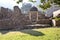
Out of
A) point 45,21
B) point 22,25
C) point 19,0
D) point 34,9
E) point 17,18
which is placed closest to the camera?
point 19,0

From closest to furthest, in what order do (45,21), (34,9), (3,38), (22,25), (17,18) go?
(3,38), (22,25), (17,18), (45,21), (34,9)

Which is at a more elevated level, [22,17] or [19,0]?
[19,0]

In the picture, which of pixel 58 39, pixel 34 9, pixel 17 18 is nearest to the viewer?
pixel 58 39

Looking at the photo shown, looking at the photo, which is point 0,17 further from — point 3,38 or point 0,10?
point 3,38

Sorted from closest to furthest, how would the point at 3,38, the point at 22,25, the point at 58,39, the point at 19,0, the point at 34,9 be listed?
the point at 58,39 → the point at 3,38 → the point at 19,0 → the point at 22,25 → the point at 34,9

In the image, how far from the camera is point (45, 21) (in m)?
22.7

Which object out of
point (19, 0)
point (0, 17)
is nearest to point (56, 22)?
point (19, 0)

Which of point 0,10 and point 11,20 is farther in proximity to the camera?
point 0,10

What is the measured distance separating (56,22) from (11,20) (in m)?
5.21

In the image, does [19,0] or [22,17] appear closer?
[19,0]

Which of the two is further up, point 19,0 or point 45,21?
point 19,0

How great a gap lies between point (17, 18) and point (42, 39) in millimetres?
10044

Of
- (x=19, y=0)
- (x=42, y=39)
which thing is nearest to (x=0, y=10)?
(x=19, y=0)

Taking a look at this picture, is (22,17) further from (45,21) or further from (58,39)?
(58,39)
